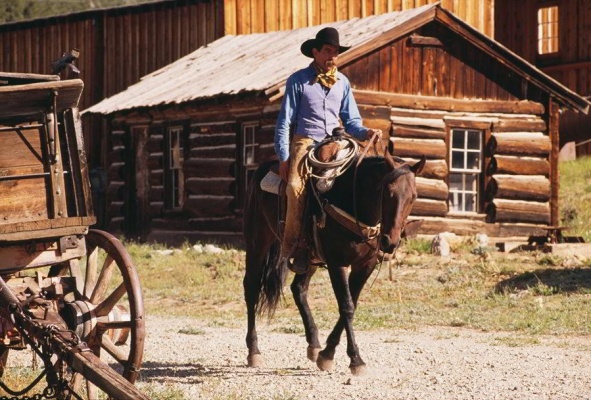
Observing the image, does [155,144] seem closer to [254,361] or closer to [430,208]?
[430,208]

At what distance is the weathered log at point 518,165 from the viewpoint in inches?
896

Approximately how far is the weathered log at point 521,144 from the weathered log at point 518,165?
0.10m

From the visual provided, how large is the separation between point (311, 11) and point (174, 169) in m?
5.20

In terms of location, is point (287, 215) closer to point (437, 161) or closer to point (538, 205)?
point (437, 161)

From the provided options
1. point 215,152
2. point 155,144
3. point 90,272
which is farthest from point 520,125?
point 90,272

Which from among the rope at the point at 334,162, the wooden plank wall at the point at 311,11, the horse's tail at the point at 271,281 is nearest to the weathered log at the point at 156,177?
the wooden plank wall at the point at 311,11

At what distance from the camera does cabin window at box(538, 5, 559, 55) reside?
34.3 metres

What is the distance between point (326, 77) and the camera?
1009 centimetres

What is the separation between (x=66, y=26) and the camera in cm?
3241

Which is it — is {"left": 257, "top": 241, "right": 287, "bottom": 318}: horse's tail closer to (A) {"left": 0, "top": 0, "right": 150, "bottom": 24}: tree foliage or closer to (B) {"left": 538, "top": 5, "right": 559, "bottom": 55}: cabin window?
(B) {"left": 538, "top": 5, "right": 559, "bottom": 55}: cabin window

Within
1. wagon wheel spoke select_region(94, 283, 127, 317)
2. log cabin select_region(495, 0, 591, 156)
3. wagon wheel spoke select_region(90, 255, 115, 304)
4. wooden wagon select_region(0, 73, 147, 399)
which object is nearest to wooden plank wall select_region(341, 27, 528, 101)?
log cabin select_region(495, 0, 591, 156)

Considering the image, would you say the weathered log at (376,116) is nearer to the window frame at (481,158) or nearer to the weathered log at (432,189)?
the weathered log at (432,189)

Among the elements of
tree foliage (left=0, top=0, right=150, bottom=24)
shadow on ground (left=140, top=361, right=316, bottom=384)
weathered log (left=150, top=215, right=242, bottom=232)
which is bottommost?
shadow on ground (left=140, top=361, right=316, bottom=384)

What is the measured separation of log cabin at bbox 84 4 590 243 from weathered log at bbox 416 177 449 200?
0.08ft
